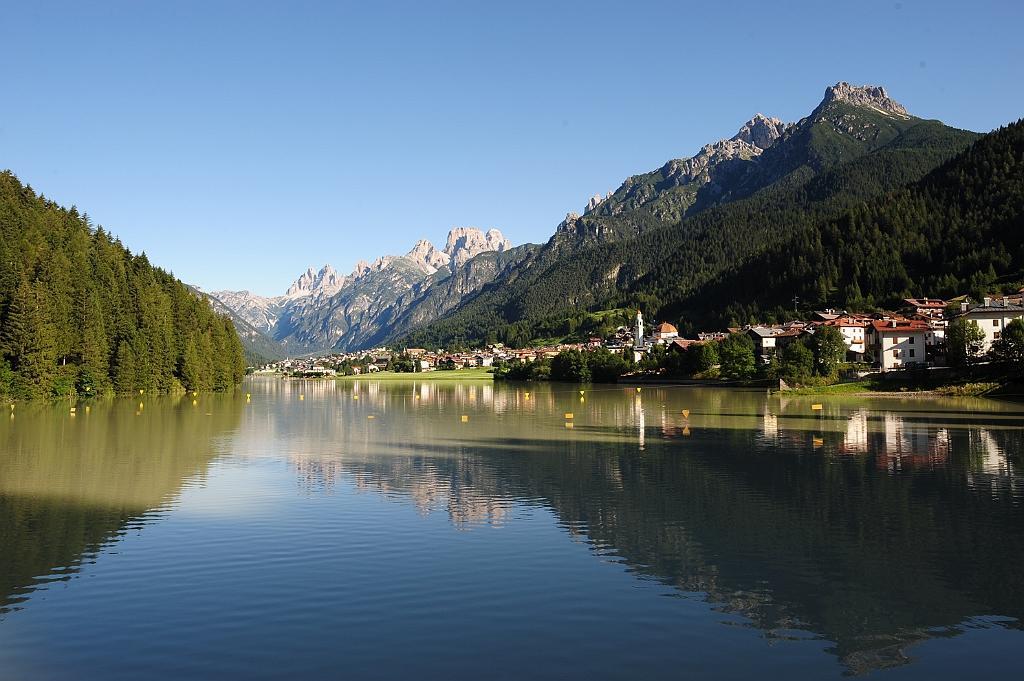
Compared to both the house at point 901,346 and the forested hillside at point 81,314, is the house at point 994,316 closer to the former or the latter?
the house at point 901,346

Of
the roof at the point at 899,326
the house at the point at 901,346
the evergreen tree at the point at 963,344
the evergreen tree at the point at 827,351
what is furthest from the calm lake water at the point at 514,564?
the roof at the point at 899,326

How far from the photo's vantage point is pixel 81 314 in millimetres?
105312

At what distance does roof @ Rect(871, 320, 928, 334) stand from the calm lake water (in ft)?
393

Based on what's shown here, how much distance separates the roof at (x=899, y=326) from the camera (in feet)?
525

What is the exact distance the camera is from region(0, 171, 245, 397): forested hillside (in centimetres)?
9438

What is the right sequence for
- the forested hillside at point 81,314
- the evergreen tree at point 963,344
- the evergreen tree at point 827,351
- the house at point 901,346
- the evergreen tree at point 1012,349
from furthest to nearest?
the house at point 901,346 → the evergreen tree at point 827,351 → the evergreen tree at point 963,344 → the evergreen tree at point 1012,349 → the forested hillside at point 81,314

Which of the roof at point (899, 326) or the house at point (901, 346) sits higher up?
the roof at point (899, 326)

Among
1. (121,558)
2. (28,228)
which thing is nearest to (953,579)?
(121,558)

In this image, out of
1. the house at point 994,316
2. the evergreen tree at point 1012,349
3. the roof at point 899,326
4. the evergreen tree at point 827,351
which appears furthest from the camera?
the roof at point 899,326

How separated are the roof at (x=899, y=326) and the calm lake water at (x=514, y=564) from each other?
393ft

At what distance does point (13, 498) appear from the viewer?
107 feet

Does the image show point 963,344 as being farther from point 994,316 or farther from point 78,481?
point 78,481

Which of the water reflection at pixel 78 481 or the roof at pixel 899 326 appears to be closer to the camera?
the water reflection at pixel 78 481

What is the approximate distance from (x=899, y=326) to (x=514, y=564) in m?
164
